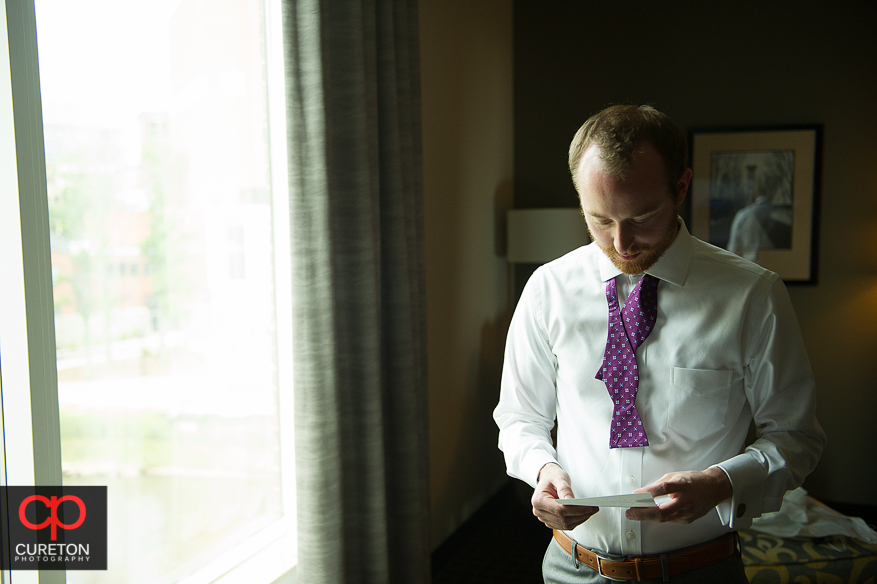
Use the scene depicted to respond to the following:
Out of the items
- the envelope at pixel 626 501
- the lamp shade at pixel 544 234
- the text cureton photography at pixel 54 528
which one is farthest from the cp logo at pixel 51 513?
the lamp shade at pixel 544 234

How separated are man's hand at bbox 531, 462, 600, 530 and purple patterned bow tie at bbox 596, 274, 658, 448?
0.14 metres

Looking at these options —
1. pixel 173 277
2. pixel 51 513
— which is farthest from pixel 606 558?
pixel 173 277

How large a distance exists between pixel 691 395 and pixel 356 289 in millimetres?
1082

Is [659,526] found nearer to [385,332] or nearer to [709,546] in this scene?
[709,546]

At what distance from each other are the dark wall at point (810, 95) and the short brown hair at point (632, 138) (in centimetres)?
283

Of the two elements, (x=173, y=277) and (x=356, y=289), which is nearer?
(x=173, y=277)

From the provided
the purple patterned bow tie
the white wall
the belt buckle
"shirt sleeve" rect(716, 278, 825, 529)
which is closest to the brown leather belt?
the belt buckle

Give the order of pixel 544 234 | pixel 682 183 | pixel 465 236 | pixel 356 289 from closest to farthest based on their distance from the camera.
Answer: pixel 682 183 < pixel 356 289 < pixel 465 236 < pixel 544 234

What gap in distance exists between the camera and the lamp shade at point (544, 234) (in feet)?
11.2

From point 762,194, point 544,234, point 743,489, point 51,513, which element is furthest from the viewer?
point 762,194

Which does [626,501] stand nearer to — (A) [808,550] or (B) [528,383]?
(B) [528,383]

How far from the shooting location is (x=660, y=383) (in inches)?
51.5

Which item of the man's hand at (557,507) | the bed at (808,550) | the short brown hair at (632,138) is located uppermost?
the short brown hair at (632,138)

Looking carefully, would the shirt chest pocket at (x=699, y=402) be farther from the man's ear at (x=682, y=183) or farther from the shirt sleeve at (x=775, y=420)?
the man's ear at (x=682, y=183)
